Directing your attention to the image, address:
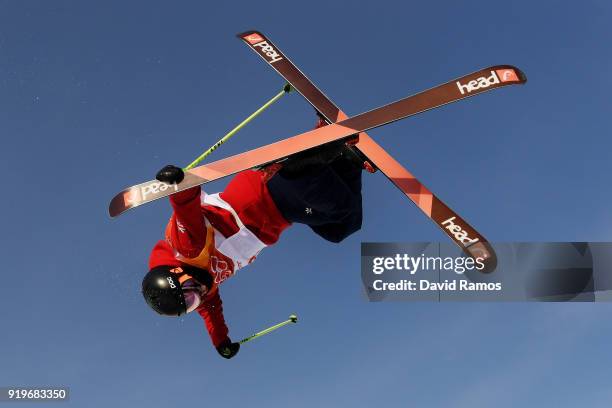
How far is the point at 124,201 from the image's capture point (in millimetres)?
7246

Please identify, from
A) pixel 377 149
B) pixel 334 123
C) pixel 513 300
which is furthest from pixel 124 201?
pixel 513 300

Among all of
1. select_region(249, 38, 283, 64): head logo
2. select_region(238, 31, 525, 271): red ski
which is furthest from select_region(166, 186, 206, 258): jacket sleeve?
select_region(249, 38, 283, 64): head logo

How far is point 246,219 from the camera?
8.12 meters

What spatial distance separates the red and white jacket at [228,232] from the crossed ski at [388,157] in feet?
2.16

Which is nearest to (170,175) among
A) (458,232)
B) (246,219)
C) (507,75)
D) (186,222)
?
(186,222)

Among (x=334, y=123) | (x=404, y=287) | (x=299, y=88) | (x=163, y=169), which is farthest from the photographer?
(x=404, y=287)

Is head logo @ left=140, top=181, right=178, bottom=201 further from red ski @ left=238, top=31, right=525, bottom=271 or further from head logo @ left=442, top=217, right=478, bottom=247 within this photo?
head logo @ left=442, top=217, right=478, bottom=247

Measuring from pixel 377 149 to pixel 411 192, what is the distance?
2.31 feet

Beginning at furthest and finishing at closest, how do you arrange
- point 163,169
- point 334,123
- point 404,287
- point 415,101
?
point 404,287
point 334,123
point 415,101
point 163,169

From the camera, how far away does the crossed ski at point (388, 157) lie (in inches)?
276

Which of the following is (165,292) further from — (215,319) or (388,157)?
(388,157)

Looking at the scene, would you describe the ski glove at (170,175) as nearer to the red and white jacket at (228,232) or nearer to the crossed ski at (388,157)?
the crossed ski at (388,157)

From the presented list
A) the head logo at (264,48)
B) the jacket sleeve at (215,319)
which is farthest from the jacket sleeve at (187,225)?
the head logo at (264,48)

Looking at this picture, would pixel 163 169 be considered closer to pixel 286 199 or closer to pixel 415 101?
pixel 286 199
